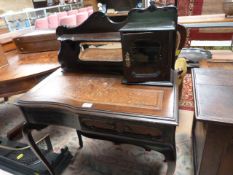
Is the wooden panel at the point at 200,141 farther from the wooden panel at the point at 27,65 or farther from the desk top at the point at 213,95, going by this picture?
the wooden panel at the point at 27,65

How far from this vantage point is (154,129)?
0.78 m

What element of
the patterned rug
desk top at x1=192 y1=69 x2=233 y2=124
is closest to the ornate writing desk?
desk top at x1=192 y1=69 x2=233 y2=124

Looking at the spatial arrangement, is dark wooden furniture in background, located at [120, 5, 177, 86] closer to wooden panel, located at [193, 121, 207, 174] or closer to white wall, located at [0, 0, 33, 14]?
wooden panel, located at [193, 121, 207, 174]

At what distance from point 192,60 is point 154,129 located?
2005 mm

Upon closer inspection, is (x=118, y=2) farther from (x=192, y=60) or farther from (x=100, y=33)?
(x=100, y=33)

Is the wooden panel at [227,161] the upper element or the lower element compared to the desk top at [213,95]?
lower

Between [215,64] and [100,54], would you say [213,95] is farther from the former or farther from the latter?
[215,64]

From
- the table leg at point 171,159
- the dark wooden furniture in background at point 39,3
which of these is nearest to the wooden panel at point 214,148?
the table leg at point 171,159

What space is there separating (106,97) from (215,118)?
1.56 ft

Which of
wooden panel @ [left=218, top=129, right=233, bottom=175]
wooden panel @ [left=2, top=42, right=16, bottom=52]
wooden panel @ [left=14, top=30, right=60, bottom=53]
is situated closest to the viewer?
wooden panel @ [left=218, top=129, right=233, bottom=175]

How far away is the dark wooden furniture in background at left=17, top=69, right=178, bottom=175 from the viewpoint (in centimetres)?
77

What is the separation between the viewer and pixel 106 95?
3.01 feet

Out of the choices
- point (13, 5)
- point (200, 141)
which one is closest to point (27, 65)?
point (200, 141)

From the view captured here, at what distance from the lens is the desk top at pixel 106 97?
0.77m
